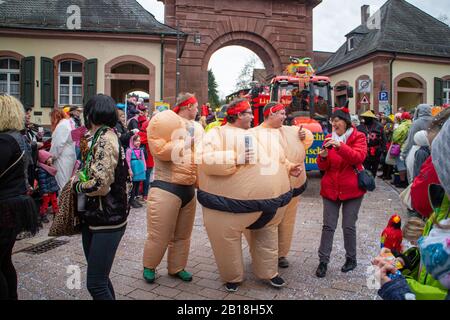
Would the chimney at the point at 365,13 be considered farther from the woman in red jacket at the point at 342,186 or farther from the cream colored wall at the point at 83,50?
the woman in red jacket at the point at 342,186

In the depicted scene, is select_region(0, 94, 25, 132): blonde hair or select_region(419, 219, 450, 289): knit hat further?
select_region(0, 94, 25, 132): blonde hair

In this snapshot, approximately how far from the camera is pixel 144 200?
26.8 feet

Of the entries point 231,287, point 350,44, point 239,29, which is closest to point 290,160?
point 231,287

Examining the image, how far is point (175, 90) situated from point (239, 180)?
1563 centimetres

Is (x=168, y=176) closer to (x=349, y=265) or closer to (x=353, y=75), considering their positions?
(x=349, y=265)

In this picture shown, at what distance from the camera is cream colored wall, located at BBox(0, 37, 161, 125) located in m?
16.7

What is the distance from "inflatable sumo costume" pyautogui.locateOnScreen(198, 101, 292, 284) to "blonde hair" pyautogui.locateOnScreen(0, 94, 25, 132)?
4.98 feet

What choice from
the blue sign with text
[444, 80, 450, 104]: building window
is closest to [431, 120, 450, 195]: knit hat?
the blue sign with text

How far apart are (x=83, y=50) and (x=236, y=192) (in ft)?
53.3

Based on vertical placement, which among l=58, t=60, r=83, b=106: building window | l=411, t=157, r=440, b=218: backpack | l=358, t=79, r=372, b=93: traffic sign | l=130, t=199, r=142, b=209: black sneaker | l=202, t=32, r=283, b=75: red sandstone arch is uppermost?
l=202, t=32, r=283, b=75: red sandstone arch

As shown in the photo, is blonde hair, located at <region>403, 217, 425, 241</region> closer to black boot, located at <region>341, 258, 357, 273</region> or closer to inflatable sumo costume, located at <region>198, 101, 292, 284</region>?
inflatable sumo costume, located at <region>198, 101, 292, 284</region>

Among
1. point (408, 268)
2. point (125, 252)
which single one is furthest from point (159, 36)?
point (408, 268)

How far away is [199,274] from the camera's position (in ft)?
13.7

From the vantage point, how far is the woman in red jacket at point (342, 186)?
13.3 feet
